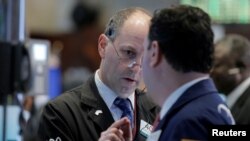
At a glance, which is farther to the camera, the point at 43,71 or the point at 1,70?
the point at 43,71

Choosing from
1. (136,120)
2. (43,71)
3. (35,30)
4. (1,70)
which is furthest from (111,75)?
(35,30)

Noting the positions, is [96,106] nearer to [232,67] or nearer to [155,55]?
[155,55]

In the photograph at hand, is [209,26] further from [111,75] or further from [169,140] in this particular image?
[111,75]

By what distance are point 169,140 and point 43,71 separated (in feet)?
14.3

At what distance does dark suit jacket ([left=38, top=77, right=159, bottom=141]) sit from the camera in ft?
9.68

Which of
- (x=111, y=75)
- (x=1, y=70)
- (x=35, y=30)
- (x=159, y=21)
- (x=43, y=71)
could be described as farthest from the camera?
(x=35, y=30)

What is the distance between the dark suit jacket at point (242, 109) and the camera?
4.77 metres

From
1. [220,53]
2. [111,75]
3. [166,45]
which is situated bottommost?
[220,53]

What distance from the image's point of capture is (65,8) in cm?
1327

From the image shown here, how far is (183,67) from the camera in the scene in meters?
2.38

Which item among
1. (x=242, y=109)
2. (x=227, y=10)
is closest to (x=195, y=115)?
(x=242, y=109)

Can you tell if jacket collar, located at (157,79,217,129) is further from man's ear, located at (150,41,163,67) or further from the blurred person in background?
the blurred person in background

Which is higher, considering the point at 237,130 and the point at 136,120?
the point at 237,130

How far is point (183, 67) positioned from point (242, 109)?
262 centimetres
